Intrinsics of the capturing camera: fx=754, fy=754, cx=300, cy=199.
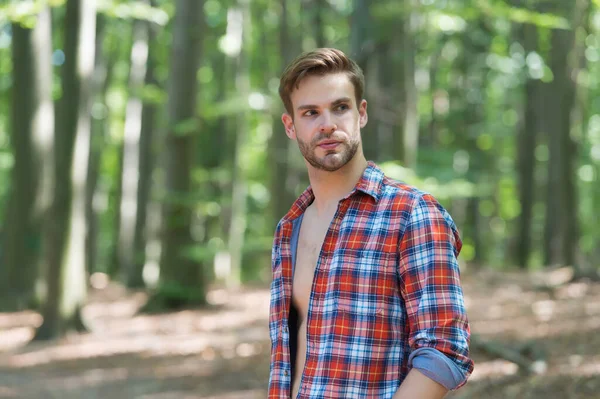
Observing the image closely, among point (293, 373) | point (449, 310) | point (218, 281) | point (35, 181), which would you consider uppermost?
point (35, 181)

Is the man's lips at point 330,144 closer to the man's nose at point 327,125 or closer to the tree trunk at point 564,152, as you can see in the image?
the man's nose at point 327,125

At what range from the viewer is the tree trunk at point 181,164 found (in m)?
15.3

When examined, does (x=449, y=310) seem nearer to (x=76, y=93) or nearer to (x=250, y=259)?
(x=76, y=93)

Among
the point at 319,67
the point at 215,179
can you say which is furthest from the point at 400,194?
the point at 215,179

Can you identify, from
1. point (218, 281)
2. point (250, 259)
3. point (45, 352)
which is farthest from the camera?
point (250, 259)

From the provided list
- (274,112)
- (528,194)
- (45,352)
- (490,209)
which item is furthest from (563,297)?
(490,209)

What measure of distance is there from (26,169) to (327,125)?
15763 millimetres

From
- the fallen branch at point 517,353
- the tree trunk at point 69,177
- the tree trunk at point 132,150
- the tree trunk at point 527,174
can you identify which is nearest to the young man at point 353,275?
the fallen branch at point 517,353

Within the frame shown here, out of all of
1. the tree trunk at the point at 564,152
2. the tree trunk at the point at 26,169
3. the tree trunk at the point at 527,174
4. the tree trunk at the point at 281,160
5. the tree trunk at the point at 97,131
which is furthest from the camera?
the tree trunk at the point at 527,174

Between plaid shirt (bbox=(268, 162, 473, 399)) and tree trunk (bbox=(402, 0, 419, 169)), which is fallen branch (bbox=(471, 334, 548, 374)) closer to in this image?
tree trunk (bbox=(402, 0, 419, 169))

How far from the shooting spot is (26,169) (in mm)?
17094

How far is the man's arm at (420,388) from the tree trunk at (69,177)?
1136 centimetres

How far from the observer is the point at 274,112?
1534 cm

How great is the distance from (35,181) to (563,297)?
37.8 ft
